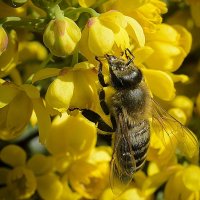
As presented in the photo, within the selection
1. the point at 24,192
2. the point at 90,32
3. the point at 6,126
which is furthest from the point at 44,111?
the point at 24,192

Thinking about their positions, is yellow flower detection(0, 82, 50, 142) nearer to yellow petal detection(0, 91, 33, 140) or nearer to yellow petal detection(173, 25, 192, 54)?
yellow petal detection(0, 91, 33, 140)

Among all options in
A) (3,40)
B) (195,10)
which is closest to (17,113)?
(3,40)

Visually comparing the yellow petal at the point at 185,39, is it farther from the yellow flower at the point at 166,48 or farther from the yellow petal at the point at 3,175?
the yellow petal at the point at 3,175

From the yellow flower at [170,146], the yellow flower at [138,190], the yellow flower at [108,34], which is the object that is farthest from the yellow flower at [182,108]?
the yellow flower at [108,34]

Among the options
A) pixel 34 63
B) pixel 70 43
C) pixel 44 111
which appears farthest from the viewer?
pixel 34 63

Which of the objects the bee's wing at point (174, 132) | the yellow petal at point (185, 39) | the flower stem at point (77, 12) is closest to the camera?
the flower stem at point (77, 12)

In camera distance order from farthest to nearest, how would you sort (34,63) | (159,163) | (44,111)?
1. (34,63)
2. (159,163)
3. (44,111)

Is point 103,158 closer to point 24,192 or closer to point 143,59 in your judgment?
point 24,192
